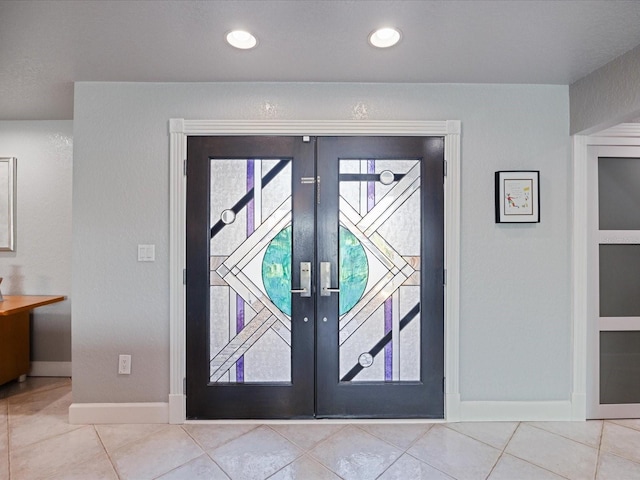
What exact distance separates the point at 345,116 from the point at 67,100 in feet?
7.14

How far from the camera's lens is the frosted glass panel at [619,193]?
2498 mm

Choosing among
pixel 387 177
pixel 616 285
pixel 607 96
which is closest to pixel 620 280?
pixel 616 285

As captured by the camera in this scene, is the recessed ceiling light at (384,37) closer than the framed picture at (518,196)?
Yes

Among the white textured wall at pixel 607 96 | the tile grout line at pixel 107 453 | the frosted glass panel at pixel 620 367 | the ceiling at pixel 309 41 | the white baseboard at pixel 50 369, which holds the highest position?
the ceiling at pixel 309 41

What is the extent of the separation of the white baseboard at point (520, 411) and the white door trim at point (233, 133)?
0.59 feet

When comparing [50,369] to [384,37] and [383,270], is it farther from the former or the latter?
[384,37]

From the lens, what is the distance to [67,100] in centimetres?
276

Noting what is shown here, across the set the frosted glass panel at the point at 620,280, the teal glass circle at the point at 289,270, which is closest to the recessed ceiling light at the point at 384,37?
the teal glass circle at the point at 289,270

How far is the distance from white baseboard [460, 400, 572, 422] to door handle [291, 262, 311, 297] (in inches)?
52.0

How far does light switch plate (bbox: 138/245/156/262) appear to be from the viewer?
2.41 metres

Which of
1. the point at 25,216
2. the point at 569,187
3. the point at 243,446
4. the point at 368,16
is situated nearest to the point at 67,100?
the point at 25,216

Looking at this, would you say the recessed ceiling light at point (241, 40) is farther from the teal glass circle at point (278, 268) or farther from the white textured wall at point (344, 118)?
the teal glass circle at point (278, 268)

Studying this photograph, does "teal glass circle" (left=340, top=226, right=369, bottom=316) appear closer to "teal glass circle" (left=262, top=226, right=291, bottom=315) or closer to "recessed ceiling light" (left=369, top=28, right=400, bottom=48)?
"teal glass circle" (left=262, top=226, right=291, bottom=315)

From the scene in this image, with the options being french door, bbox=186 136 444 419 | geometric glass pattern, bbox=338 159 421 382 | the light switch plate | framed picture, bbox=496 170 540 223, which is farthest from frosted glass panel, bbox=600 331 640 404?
the light switch plate
